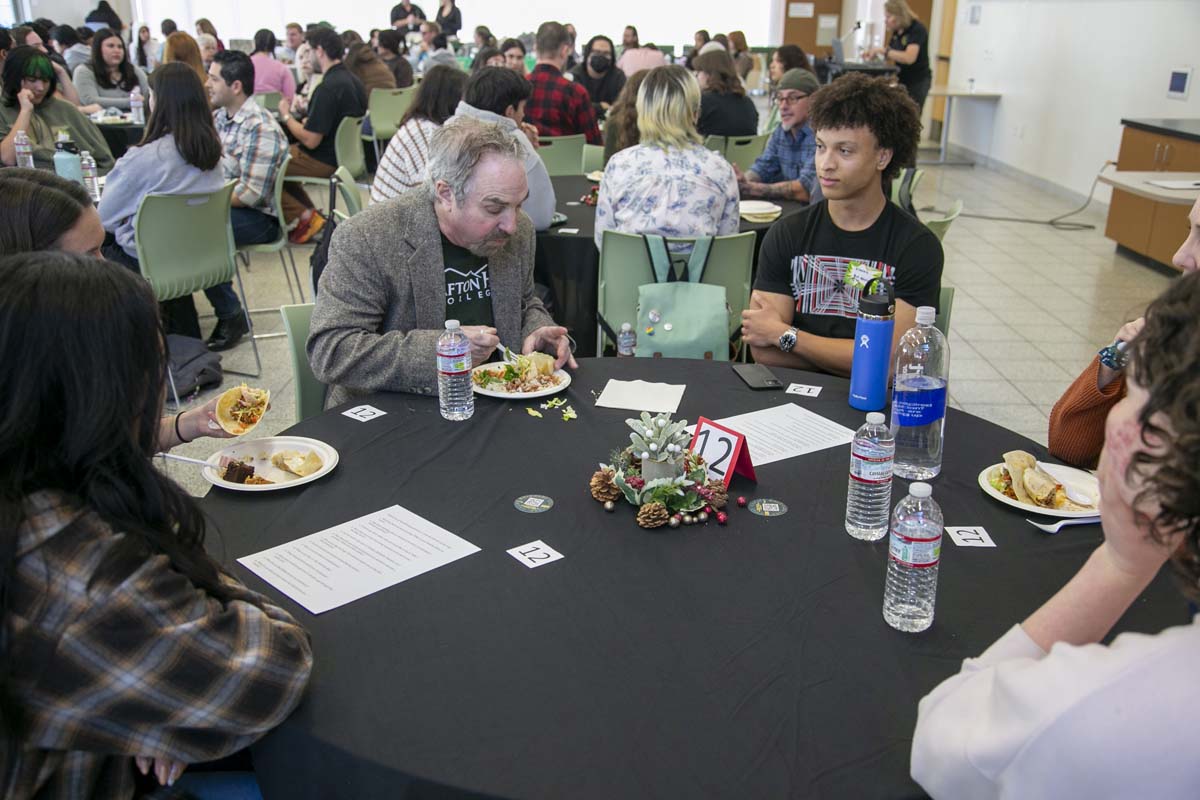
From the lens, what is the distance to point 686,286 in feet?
9.87

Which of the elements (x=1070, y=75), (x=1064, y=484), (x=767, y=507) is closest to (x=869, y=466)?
(x=767, y=507)

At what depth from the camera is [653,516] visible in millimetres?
1587

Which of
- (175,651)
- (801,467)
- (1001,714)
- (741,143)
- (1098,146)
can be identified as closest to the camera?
(1001,714)

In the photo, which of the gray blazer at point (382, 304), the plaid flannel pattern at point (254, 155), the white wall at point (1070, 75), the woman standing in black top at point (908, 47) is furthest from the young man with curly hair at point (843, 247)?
the woman standing in black top at point (908, 47)

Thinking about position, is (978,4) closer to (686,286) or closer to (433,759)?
(686,286)

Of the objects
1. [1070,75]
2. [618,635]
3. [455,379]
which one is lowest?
[618,635]

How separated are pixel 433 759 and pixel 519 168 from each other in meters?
1.58

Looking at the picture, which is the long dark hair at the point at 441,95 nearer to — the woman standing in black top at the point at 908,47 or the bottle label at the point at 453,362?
the bottle label at the point at 453,362

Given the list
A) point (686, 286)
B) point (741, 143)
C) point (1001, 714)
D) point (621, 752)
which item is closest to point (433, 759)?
point (621, 752)

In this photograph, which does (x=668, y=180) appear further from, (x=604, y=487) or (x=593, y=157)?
(x=604, y=487)

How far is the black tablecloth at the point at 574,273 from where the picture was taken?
4.06 metres

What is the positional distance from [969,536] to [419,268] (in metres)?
1.41

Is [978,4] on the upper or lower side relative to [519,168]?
upper

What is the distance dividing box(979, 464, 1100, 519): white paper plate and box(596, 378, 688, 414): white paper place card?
2.14 feet
